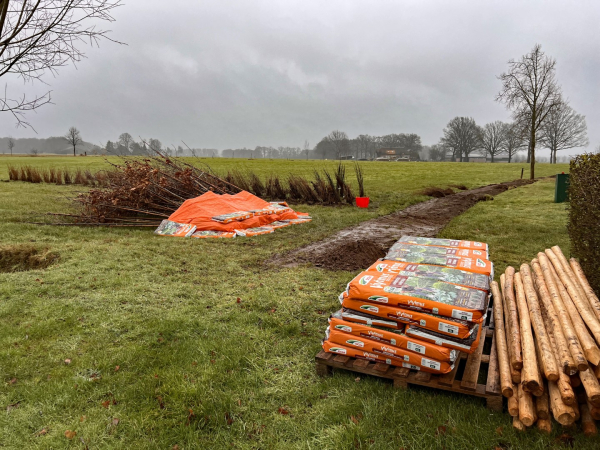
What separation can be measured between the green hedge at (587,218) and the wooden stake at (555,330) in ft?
2.35

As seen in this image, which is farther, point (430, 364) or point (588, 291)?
point (588, 291)

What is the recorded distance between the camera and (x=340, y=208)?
13547 millimetres

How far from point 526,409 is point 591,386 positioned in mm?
391

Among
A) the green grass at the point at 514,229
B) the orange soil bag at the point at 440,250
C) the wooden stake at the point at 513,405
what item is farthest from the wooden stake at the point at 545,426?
the green grass at the point at 514,229

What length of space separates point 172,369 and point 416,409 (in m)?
2.03

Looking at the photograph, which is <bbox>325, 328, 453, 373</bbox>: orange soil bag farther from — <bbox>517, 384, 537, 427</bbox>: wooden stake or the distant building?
the distant building

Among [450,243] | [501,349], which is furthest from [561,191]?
[501,349]

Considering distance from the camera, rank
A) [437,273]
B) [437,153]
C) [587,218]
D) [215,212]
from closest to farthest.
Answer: [437,273] < [587,218] < [215,212] < [437,153]

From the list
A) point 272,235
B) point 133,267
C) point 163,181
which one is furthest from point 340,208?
point 133,267

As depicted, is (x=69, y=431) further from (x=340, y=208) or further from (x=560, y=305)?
(x=340, y=208)

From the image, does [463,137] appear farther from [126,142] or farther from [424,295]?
[424,295]

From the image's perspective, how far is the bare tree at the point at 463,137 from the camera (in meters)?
78.4

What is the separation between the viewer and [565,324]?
2508 mm

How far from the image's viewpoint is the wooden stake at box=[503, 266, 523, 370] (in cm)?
247
